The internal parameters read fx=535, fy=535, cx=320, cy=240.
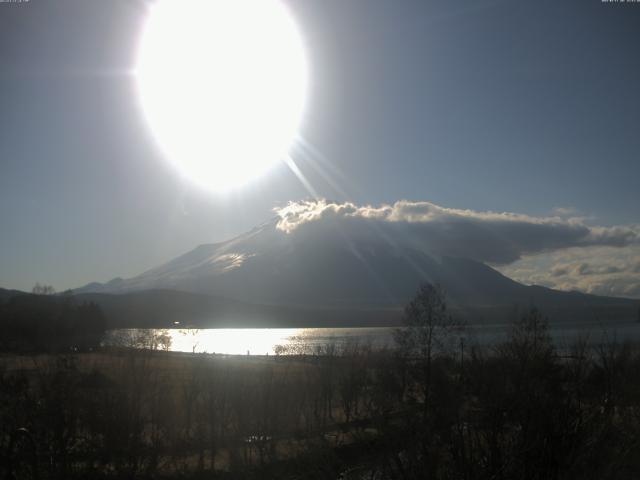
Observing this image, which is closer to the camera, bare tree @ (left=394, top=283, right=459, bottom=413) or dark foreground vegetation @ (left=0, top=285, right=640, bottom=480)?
dark foreground vegetation @ (left=0, top=285, right=640, bottom=480)

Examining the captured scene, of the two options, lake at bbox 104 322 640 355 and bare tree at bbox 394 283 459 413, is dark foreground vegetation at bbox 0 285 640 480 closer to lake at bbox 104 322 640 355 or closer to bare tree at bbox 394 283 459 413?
bare tree at bbox 394 283 459 413

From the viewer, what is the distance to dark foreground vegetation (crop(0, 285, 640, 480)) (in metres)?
5.61

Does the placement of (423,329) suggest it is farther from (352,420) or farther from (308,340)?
(308,340)

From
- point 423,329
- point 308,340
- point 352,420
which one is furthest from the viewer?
point 308,340

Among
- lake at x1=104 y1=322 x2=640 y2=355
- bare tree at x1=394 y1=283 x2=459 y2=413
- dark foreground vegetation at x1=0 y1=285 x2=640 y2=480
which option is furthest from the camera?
bare tree at x1=394 y1=283 x2=459 y2=413

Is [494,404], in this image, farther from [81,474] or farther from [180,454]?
[180,454]

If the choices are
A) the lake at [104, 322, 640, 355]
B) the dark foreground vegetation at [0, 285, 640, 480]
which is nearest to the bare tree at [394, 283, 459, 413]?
the dark foreground vegetation at [0, 285, 640, 480]

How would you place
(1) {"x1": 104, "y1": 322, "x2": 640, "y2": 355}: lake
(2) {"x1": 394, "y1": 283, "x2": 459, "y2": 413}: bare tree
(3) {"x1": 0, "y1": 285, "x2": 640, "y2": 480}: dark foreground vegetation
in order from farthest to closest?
1. (2) {"x1": 394, "y1": 283, "x2": 459, "y2": 413}: bare tree
2. (1) {"x1": 104, "y1": 322, "x2": 640, "y2": 355}: lake
3. (3) {"x1": 0, "y1": 285, "x2": 640, "y2": 480}: dark foreground vegetation

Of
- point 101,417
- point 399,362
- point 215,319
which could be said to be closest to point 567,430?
point 101,417

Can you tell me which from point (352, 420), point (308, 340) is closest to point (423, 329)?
point (352, 420)

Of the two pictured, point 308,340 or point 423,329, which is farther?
point 308,340

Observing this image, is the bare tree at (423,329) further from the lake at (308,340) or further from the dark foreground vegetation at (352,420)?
the lake at (308,340)

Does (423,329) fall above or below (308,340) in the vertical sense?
above

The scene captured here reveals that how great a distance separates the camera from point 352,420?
104 feet
